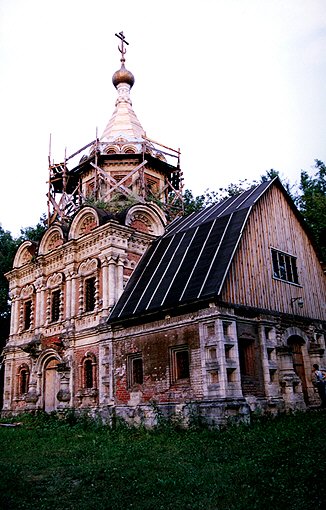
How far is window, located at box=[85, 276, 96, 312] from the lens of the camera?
63.2ft

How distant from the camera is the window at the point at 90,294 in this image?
19.3 meters

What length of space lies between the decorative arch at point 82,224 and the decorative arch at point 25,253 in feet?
13.0

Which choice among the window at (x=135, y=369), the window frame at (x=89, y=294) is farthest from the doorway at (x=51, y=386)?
the window at (x=135, y=369)

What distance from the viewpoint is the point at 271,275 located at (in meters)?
16.5

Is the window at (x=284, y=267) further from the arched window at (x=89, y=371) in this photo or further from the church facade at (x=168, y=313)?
the arched window at (x=89, y=371)

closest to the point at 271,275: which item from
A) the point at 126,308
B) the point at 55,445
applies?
the point at 126,308

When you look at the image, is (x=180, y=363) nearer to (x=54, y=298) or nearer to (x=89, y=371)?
(x=89, y=371)

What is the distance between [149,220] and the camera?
2080cm

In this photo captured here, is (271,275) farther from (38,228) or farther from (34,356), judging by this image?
(38,228)

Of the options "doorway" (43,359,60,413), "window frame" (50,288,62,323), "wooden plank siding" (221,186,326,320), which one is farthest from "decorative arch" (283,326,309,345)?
"window frame" (50,288,62,323)

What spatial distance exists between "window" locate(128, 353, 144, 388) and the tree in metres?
9.22

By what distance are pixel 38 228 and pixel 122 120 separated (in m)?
8.55

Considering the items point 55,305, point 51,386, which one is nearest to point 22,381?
point 51,386

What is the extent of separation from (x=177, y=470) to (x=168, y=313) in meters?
6.88
